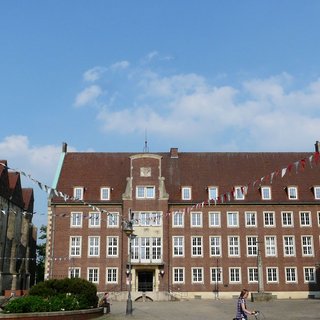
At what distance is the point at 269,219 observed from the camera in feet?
176

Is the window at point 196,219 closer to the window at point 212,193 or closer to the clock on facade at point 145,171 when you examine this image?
the window at point 212,193

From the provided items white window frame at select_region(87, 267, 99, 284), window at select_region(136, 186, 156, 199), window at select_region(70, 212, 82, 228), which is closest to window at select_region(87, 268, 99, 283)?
white window frame at select_region(87, 267, 99, 284)

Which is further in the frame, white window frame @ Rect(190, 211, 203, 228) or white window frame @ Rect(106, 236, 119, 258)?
white window frame @ Rect(190, 211, 203, 228)

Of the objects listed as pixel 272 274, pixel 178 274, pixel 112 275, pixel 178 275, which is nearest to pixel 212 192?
pixel 178 274

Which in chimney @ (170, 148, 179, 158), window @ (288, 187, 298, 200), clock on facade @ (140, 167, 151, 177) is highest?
chimney @ (170, 148, 179, 158)

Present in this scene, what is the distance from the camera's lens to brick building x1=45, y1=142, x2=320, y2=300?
5162 cm

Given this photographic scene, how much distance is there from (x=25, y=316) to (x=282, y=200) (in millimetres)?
37925

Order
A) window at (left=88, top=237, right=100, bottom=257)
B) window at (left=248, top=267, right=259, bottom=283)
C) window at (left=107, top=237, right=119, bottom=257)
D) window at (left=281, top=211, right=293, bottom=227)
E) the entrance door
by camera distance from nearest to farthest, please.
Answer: window at (left=248, top=267, right=259, bottom=283) < the entrance door < window at (left=88, top=237, right=100, bottom=257) < window at (left=107, top=237, right=119, bottom=257) < window at (left=281, top=211, right=293, bottom=227)

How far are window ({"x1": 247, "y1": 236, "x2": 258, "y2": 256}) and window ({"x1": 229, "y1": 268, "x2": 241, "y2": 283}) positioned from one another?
87.8 inches

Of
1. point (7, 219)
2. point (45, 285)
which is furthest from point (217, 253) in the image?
point (45, 285)

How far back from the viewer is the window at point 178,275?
51.7 m

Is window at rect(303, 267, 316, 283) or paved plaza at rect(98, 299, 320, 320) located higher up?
window at rect(303, 267, 316, 283)

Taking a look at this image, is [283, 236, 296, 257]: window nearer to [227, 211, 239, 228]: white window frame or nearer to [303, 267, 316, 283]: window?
[303, 267, 316, 283]: window

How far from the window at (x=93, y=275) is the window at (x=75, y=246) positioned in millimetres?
2086
